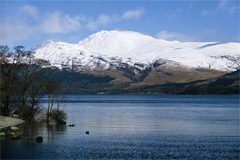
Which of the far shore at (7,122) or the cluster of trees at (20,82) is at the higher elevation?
the cluster of trees at (20,82)

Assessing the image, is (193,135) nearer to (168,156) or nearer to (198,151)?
(198,151)

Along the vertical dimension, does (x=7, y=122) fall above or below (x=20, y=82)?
below

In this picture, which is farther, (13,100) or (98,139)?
(13,100)

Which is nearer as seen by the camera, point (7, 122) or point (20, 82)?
point (7, 122)

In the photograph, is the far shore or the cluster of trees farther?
the cluster of trees

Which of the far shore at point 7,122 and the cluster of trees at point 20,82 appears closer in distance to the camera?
the far shore at point 7,122

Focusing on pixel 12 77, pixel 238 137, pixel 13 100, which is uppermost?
pixel 12 77

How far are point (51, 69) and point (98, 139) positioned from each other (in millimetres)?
27171

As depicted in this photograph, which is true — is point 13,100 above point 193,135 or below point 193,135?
above

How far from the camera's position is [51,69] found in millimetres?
75188

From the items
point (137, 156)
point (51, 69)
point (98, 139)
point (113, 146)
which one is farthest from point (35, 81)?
point (137, 156)

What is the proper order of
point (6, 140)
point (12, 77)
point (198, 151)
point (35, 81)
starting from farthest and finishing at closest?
point (35, 81)
point (12, 77)
point (6, 140)
point (198, 151)

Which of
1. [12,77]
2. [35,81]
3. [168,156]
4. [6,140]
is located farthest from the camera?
[35,81]

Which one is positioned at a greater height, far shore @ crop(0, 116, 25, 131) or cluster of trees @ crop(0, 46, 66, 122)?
cluster of trees @ crop(0, 46, 66, 122)
